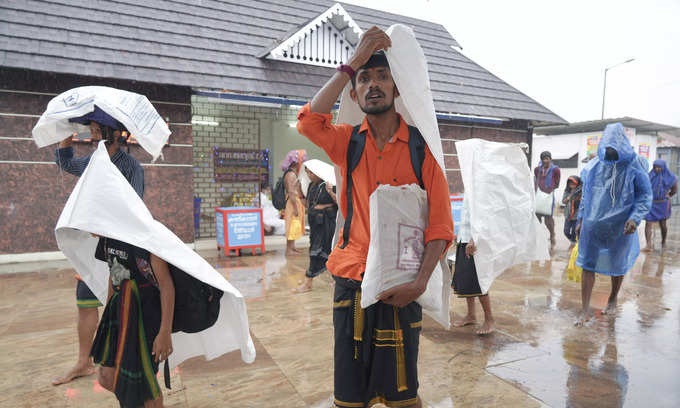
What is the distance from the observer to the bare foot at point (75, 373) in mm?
2994

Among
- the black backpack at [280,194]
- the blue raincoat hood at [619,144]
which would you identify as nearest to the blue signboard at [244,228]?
the black backpack at [280,194]

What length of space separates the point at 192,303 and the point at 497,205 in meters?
2.95

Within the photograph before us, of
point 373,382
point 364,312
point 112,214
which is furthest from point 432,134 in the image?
point 112,214

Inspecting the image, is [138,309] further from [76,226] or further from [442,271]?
[442,271]

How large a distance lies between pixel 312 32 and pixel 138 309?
27.9 feet

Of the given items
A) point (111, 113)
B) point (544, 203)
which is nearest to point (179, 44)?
point (111, 113)

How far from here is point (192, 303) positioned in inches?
79.9

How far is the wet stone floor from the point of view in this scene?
284 cm

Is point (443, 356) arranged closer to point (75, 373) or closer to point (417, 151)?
point (417, 151)

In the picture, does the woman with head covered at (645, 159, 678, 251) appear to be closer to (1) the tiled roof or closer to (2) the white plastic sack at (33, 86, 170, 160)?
(1) the tiled roof

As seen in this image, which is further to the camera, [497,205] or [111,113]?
[497,205]

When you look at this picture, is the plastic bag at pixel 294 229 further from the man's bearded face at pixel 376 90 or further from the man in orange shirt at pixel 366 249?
the man's bearded face at pixel 376 90

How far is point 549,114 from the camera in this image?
12.1 meters

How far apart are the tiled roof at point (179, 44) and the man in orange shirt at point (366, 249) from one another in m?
6.52
